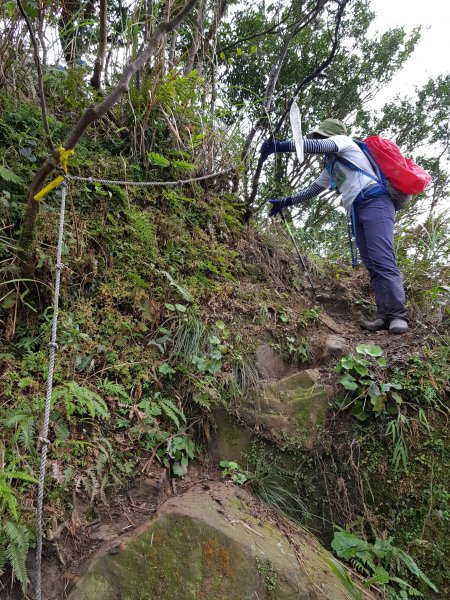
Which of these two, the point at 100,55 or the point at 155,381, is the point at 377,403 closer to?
the point at 155,381

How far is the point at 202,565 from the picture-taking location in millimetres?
1753

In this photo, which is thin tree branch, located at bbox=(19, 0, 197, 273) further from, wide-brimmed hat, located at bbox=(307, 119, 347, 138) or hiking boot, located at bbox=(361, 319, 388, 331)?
hiking boot, located at bbox=(361, 319, 388, 331)

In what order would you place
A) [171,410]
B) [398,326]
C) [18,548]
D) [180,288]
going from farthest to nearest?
[398,326] < [180,288] < [171,410] < [18,548]

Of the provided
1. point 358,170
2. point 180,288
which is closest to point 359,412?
point 180,288

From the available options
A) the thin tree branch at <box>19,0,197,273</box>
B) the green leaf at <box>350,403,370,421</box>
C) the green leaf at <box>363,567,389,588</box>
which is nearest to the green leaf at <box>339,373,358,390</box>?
the green leaf at <box>350,403,370,421</box>

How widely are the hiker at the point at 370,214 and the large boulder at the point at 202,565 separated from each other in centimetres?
217

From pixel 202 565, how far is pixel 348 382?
4.91 ft

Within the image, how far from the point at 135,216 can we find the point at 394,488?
287 centimetres

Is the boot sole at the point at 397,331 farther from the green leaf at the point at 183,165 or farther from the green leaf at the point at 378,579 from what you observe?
the green leaf at the point at 183,165

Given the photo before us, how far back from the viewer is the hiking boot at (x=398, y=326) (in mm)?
3314

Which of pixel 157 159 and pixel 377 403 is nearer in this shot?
pixel 377 403

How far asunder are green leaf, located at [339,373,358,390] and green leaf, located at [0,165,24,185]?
2.75 meters

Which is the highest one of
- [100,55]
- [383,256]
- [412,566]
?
[100,55]

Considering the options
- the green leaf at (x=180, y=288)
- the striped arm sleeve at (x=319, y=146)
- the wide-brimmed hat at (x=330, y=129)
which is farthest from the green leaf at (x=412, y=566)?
the wide-brimmed hat at (x=330, y=129)
